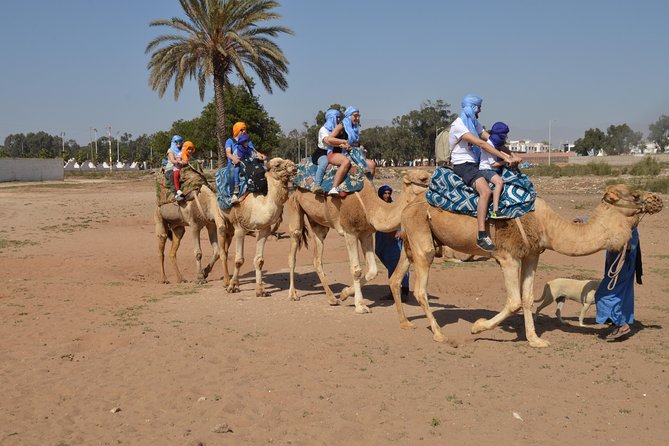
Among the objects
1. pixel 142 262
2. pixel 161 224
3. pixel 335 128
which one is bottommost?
pixel 142 262

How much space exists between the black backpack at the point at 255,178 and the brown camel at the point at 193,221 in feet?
4.86

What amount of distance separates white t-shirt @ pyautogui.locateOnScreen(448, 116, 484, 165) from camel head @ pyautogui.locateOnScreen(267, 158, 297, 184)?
3513mm

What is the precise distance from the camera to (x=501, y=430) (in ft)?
18.9

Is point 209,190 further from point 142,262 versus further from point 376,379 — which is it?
point 376,379

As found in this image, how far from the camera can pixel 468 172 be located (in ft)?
27.2

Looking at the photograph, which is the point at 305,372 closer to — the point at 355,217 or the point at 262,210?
the point at 355,217

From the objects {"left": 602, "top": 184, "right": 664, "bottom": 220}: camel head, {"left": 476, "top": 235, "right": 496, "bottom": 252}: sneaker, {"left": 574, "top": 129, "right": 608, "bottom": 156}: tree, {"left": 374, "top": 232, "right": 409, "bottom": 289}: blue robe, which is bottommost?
{"left": 374, "top": 232, "right": 409, "bottom": 289}: blue robe

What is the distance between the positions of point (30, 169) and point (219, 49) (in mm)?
39176

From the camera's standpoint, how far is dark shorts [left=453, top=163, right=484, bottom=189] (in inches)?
324

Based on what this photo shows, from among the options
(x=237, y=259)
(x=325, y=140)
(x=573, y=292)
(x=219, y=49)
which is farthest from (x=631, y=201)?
(x=219, y=49)

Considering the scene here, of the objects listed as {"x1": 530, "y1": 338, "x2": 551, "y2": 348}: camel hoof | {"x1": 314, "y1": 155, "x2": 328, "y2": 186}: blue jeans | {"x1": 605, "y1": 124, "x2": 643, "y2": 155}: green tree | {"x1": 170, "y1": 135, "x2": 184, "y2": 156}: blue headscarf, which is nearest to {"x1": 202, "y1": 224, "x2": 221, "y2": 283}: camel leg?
{"x1": 170, "y1": 135, "x2": 184, "y2": 156}: blue headscarf

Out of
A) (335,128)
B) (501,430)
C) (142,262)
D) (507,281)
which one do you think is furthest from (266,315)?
(142,262)

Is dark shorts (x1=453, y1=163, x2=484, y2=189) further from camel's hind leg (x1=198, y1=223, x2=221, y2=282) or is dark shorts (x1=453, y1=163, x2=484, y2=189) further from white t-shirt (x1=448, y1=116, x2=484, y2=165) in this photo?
camel's hind leg (x1=198, y1=223, x2=221, y2=282)

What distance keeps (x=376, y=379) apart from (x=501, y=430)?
154 centimetres
